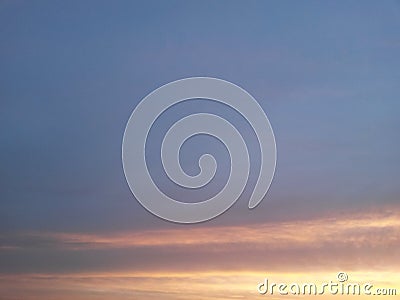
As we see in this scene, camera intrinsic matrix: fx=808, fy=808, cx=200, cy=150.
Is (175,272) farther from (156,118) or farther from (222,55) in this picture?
(222,55)

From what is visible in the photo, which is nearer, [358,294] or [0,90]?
[358,294]

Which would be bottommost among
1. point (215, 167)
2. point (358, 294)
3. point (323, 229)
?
point (358, 294)

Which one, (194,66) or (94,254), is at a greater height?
(194,66)

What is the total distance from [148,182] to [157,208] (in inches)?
8.0

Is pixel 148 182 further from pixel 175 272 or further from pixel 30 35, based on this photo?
pixel 30 35

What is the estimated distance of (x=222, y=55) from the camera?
5.77 meters

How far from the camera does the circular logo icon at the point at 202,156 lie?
576cm

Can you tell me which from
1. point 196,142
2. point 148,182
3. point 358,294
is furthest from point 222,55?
point 358,294

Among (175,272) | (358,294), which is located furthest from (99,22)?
(358,294)

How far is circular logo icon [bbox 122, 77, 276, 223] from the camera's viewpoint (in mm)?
5758

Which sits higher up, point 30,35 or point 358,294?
point 30,35

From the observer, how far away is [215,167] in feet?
19.1

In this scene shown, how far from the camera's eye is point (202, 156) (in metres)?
5.86

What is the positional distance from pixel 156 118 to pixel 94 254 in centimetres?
107
